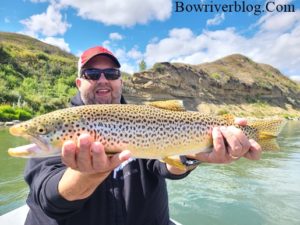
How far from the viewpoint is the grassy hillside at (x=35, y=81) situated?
28328mm

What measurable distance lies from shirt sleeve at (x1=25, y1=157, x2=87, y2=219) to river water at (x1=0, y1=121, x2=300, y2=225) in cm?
524

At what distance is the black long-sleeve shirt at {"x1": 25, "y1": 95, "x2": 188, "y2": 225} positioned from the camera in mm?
2760

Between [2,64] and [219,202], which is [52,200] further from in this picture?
[2,64]

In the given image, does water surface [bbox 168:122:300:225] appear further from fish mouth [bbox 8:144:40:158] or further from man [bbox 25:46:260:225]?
fish mouth [bbox 8:144:40:158]

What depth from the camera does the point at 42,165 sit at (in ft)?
10.1

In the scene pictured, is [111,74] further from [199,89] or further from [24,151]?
[199,89]

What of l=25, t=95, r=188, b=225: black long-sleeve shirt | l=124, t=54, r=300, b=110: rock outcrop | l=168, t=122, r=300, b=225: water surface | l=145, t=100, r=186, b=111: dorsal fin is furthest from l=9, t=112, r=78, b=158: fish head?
l=124, t=54, r=300, b=110: rock outcrop

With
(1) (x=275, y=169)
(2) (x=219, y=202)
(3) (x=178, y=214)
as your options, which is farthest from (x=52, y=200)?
(1) (x=275, y=169)

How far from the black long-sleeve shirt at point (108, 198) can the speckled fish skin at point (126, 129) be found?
1.63 ft

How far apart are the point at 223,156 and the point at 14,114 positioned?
23761mm

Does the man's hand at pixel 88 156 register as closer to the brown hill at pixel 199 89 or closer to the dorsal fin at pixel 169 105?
the dorsal fin at pixel 169 105

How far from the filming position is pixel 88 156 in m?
2.34

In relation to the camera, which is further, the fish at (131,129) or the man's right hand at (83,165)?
the fish at (131,129)

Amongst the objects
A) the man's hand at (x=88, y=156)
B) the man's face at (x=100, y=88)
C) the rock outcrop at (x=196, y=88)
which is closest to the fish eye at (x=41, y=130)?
the man's hand at (x=88, y=156)
